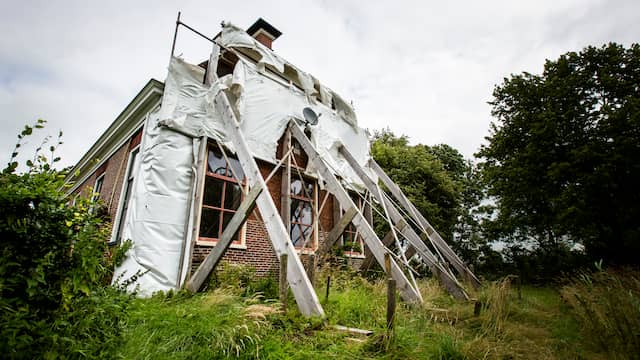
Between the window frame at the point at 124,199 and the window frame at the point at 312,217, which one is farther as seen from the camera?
the window frame at the point at 312,217

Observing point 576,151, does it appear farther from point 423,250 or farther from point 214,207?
point 214,207

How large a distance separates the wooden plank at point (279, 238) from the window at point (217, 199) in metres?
1.03

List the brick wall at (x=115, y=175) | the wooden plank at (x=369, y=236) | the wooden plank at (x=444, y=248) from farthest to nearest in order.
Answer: the brick wall at (x=115, y=175)
the wooden plank at (x=444, y=248)
the wooden plank at (x=369, y=236)

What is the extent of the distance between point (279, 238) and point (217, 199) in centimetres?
281

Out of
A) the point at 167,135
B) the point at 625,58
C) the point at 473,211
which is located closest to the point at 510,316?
the point at 167,135

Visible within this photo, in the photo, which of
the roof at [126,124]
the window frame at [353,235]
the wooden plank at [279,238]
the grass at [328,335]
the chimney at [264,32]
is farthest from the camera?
the chimney at [264,32]

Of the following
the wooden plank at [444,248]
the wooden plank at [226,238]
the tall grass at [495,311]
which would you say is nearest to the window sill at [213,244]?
the wooden plank at [226,238]

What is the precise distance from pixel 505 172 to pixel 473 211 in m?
7.00

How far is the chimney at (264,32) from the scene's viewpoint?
9242mm

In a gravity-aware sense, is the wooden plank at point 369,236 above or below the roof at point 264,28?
below

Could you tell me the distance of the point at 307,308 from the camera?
10.3ft

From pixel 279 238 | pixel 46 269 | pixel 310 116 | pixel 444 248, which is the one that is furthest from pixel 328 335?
pixel 310 116

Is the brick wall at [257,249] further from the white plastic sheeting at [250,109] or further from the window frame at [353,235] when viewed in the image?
the window frame at [353,235]

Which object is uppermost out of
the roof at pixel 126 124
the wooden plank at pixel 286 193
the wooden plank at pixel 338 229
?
the roof at pixel 126 124
